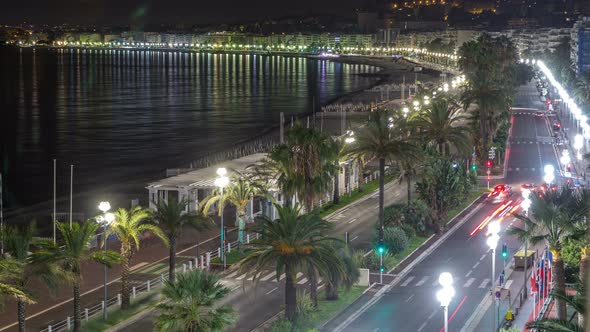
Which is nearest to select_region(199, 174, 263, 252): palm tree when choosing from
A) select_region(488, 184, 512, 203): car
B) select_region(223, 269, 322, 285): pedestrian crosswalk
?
select_region(223, 269, 322, 285): pedestrian crosswalk

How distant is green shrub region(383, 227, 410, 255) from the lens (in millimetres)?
35219

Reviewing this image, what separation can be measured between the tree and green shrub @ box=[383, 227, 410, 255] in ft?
14.4

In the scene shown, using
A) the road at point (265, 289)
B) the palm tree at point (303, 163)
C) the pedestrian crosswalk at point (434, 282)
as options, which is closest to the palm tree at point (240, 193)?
the palm tree at point (303, 163)

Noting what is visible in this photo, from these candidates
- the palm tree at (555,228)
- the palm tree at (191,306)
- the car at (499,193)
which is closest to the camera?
the palm tree at (191,306)

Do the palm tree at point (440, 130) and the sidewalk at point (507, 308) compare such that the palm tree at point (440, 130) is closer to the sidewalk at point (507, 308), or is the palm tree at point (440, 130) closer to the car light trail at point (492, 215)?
the car light trail at point (492, 215)

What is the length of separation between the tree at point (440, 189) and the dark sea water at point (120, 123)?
21492mm

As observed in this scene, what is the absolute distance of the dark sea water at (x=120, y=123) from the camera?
216ft

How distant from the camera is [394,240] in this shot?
35.3m

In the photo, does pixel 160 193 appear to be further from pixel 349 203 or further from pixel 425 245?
pixel 425 245

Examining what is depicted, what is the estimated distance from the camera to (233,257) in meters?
35.6

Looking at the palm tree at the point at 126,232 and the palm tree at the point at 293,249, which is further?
the palm tree at the point at 126,232

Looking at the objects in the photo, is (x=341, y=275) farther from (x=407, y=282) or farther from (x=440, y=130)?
(x=440, y=130)

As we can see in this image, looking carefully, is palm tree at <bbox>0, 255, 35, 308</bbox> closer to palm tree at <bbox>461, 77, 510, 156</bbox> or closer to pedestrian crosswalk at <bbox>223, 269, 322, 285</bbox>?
pedestrian crosswalk at <bbox>223, 269, 322, 285</bbox>

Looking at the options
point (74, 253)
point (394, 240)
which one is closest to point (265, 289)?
point (394, 240)
